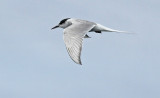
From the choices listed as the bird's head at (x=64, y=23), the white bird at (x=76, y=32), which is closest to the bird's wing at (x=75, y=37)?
the white bird at (x=76, y=32)

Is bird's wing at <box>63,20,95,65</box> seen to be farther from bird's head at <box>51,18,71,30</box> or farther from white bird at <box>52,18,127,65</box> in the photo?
bird's head at <box>51,18,71,30</box>

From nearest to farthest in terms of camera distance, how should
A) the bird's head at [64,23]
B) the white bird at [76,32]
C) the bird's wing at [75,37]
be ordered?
the bird's wing at [75,37] < the white bird at [76,32] < the bird's head at [64,23]

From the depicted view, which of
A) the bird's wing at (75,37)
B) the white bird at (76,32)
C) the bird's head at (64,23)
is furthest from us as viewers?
the bird's head at (64,23)

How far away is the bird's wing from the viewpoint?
2021cm

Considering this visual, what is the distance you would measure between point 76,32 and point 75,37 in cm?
84

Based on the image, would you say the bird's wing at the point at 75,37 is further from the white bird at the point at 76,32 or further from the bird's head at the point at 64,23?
the bird's head at the point at 64,23

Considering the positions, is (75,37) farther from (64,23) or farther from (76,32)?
(64,23)

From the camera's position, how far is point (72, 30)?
77.6 ft

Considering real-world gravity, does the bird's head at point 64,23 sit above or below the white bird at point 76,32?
below

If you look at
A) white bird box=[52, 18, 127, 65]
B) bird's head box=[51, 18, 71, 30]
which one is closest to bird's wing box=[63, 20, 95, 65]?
white bird box=[52, 18, 127, 65]

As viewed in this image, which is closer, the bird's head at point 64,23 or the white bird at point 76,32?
the white bird at point 76,32

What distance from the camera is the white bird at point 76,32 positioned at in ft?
67.1

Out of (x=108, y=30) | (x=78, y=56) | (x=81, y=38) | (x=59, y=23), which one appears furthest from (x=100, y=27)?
(x=78, y=56)

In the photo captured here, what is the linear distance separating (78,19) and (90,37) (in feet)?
4.23
